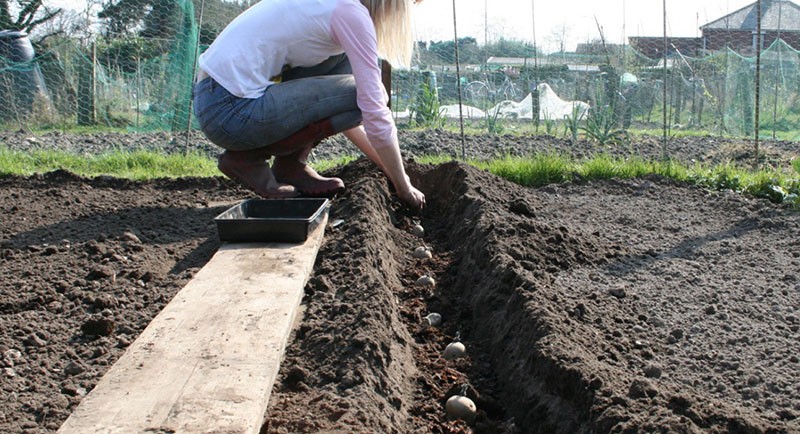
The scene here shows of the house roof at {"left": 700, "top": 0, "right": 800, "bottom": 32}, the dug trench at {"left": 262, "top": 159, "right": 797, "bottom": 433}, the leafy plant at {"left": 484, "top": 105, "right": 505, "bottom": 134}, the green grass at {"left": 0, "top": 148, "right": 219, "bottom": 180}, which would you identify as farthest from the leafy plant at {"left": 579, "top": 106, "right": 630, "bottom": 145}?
the house roof at {"left": 700, "top": 0, "right": 800, "bottom": 32}

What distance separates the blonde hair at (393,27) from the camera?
353cm

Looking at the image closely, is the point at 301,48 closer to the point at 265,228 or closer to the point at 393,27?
the point at 393,27

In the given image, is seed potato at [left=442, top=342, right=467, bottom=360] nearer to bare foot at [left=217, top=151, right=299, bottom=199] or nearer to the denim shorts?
the denim shorts

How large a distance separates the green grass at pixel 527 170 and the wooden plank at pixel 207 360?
3.12 metres

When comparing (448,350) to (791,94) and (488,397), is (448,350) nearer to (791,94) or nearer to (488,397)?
(488,397)

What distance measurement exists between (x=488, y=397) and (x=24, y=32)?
31.5 feet

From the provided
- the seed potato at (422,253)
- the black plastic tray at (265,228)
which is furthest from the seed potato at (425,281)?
the black plastic tray at (265,228)

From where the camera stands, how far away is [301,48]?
3740mm

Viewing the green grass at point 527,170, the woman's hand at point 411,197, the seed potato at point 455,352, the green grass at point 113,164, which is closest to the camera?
the seed potato at point 455,352

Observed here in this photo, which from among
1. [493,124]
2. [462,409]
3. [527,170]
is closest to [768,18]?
[493,124]

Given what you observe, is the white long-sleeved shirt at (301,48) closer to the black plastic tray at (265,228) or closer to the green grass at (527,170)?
the black plastic tray at (265,228)

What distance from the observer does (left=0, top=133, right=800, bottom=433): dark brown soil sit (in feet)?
6.67

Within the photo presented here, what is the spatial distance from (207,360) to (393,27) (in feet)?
6.75

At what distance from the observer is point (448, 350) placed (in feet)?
8.91
